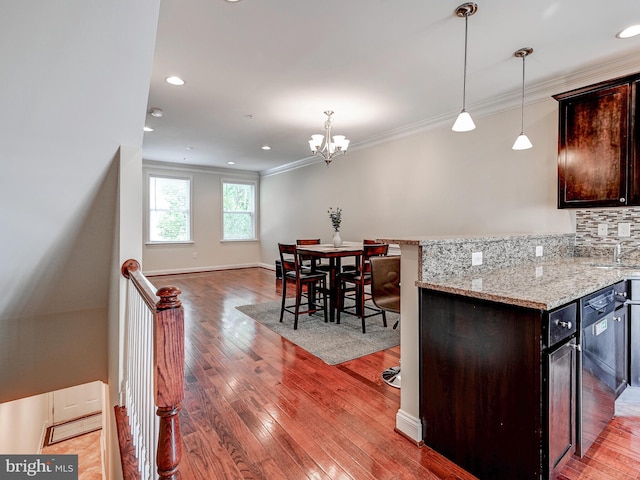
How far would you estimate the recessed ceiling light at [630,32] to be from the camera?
2373mm

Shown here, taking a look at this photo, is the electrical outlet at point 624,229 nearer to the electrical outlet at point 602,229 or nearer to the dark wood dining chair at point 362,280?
the electrical outlet at point 602,229

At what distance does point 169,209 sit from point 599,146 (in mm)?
7627

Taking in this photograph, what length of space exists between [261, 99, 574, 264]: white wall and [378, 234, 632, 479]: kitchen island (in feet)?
5.70

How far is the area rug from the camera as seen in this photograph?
3146 mm

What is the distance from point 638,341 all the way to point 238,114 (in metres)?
4.40

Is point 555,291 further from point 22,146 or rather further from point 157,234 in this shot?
point 157,234

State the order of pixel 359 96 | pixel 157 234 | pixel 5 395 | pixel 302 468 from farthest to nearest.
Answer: pixel 157 234
pixel 359 96
pixel 5 395
pixel 302 468

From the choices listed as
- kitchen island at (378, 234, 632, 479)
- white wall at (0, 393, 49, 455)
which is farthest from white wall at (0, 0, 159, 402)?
kitchen island at (378, 234, 632, 479)

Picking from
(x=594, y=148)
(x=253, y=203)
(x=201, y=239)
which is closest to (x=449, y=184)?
(x=594, y=148)

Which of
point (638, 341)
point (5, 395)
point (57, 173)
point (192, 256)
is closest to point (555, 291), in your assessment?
point (638, 341)

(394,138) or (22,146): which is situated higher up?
(394,138)

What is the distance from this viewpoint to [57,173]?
1.91 metres

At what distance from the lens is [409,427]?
1.88 m

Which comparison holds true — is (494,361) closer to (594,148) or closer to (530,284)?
(530,284)
